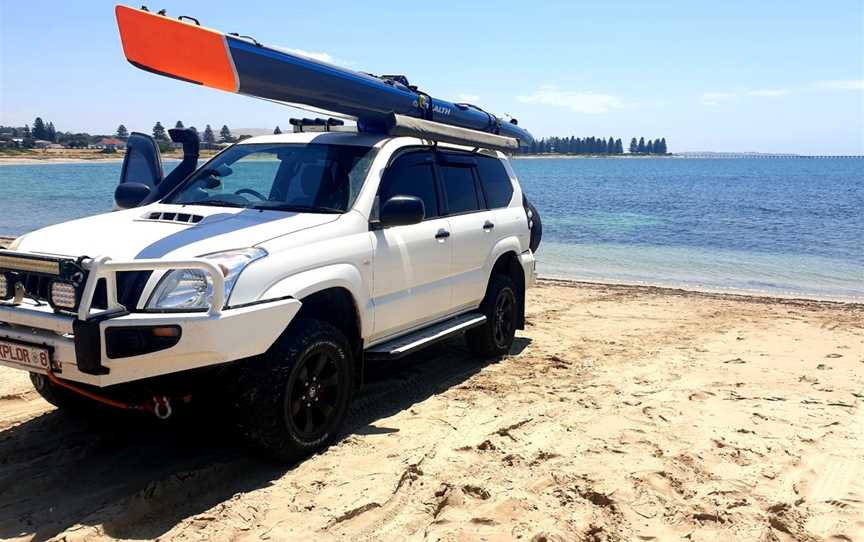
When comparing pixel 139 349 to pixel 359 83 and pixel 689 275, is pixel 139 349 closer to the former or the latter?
pixel 359 83

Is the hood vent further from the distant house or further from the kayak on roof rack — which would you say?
the distant house

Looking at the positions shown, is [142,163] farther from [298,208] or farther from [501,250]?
[501,250]

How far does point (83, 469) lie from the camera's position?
4176mm

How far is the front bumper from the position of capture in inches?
134

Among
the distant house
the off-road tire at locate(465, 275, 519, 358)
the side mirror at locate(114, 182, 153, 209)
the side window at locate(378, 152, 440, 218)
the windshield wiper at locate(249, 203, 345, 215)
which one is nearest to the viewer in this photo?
the windshield wiper at locate(249, 203, 345, 215)

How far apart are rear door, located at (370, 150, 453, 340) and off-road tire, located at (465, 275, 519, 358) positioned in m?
0.79

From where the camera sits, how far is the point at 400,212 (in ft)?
15.7

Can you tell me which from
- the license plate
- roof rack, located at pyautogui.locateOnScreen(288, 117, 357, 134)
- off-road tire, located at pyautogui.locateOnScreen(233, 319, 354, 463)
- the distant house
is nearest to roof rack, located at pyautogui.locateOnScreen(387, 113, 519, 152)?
roof rack, located at pyautogui.locateOnScreen(288, 117, 357, 134)

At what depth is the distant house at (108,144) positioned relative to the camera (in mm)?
99125

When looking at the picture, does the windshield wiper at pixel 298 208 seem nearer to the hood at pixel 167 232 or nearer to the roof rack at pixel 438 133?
the hood at pixel 167 232

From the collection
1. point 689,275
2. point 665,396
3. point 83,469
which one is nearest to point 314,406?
point 83,469

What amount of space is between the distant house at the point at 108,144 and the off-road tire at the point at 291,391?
335ft

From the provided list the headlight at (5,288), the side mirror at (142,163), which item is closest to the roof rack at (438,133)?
the headlight at (5,288)

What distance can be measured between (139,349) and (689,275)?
13493 mm
